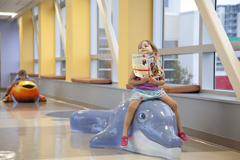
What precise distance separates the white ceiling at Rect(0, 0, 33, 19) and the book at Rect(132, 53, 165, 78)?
831 centimetres

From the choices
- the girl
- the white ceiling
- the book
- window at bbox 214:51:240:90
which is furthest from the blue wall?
the book

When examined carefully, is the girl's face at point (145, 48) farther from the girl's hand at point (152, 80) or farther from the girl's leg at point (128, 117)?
the girl's leg at point (128, 117)

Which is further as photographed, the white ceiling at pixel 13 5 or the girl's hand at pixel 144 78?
the white ceiling at pixel 13 5

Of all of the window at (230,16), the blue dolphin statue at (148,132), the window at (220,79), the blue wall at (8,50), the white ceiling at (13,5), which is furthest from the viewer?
the blue wall at (8,50)

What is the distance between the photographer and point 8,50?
50.1 ft

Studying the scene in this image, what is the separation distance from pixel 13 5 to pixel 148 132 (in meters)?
9.42

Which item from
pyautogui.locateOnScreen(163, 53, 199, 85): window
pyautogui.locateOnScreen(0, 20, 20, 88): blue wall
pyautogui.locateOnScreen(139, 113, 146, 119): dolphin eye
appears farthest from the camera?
pyautogui.locateOnScreen(0, 20, 20, 88): blue wall

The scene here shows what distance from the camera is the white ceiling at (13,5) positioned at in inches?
435

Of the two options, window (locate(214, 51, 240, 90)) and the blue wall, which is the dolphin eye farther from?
the blue wall

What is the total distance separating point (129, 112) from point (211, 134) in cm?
128

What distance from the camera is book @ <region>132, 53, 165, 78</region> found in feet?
12.1

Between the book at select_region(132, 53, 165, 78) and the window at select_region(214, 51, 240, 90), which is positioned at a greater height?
the book at select_region(132, 53, 165, 78)

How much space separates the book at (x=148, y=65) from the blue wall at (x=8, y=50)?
12.6 meters

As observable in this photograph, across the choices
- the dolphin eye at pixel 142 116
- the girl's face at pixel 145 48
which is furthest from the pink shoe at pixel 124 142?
the girl's face at pixel 145 48
